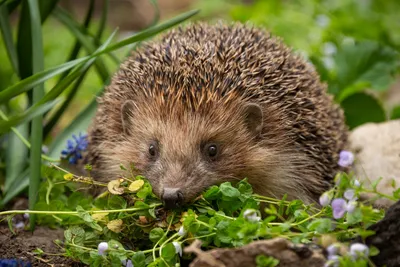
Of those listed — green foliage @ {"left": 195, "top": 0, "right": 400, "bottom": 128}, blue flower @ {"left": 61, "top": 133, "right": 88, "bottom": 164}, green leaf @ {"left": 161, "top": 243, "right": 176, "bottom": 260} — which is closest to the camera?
green leaf @ {"left": 161, "top": 243, "right": 176, "bottom": 260}

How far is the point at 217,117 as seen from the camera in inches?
130

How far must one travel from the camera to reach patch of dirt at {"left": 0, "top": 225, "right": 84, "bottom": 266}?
3164 mm

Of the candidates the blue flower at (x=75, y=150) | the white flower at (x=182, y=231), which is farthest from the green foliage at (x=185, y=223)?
the blue flower at (x=75, y=150)

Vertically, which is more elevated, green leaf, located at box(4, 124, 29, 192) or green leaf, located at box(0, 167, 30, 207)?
green leaf, located at box(4, 124, 29, 192)

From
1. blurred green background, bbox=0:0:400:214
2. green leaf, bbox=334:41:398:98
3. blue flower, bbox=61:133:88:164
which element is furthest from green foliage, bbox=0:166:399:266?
green leaf, bbox=334:41:398:98

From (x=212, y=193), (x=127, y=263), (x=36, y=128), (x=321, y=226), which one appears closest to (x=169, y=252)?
(x=127, y=263)

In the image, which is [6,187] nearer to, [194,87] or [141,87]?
[141,87]

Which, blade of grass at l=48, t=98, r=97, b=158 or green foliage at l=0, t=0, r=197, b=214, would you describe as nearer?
green foliage at l=0, t=0, r=197, b=214

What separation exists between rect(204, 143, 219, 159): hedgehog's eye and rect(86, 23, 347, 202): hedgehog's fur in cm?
3

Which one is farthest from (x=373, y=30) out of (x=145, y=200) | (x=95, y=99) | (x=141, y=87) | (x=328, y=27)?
(x=145, y=200)

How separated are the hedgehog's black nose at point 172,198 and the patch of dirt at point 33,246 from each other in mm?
525

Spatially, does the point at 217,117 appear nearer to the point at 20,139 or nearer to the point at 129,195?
the point at 129,195

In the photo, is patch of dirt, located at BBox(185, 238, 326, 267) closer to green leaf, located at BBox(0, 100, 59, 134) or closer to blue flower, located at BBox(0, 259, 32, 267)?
blue flower, located at BBox(0, 259, 32, 267)

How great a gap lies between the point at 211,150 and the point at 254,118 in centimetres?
29
